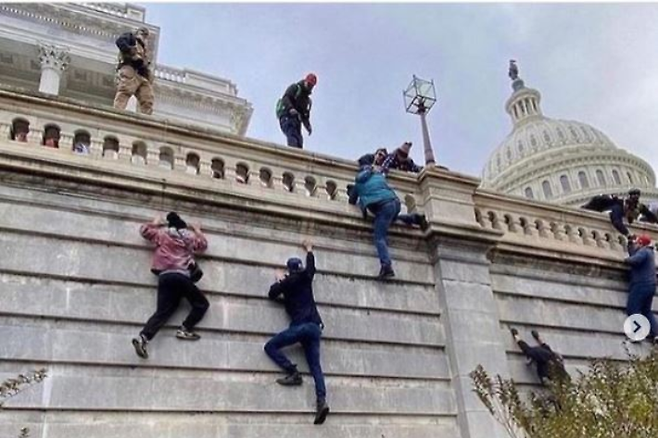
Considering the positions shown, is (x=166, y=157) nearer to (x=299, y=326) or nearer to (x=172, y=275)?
(x=172, y=275)

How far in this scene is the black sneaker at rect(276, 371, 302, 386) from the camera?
8.28m

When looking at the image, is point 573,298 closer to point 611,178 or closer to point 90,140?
point 90,140

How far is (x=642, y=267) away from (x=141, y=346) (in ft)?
30.3

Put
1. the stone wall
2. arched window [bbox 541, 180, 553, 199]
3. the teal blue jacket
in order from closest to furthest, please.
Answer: the stone wall → the teal blue jacket → arched window [bbox 541, 180, 553, 199]

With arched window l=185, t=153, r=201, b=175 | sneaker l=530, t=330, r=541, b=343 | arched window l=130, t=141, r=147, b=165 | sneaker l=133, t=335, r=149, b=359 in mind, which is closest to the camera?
sneaker l=133, t=335, r=149, b=359

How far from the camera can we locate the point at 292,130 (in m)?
12.3

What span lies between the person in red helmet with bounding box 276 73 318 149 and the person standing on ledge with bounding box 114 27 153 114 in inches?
99.7

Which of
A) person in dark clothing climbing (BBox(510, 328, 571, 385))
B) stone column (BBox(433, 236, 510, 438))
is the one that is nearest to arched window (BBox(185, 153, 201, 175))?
stone column (BBox(433, 236, 510, 438))

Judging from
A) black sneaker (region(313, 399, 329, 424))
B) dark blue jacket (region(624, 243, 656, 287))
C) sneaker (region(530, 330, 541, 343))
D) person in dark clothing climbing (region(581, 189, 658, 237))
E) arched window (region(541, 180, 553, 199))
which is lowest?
black sneaker (region(313, 399, 329, 424))

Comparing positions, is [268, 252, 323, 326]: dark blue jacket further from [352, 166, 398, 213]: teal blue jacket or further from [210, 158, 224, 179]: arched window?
[210, 158, 224, 179]: arched window

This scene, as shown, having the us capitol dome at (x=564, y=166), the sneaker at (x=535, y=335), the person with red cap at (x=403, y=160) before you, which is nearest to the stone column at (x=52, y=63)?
the person with red cap at (x=403, y=160)

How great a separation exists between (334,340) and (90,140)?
4319 mm

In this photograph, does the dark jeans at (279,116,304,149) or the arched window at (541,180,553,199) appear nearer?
the dark jeans at (279,116,304,149)

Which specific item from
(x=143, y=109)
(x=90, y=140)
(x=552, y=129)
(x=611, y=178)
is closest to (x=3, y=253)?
(x=90, y=140)
